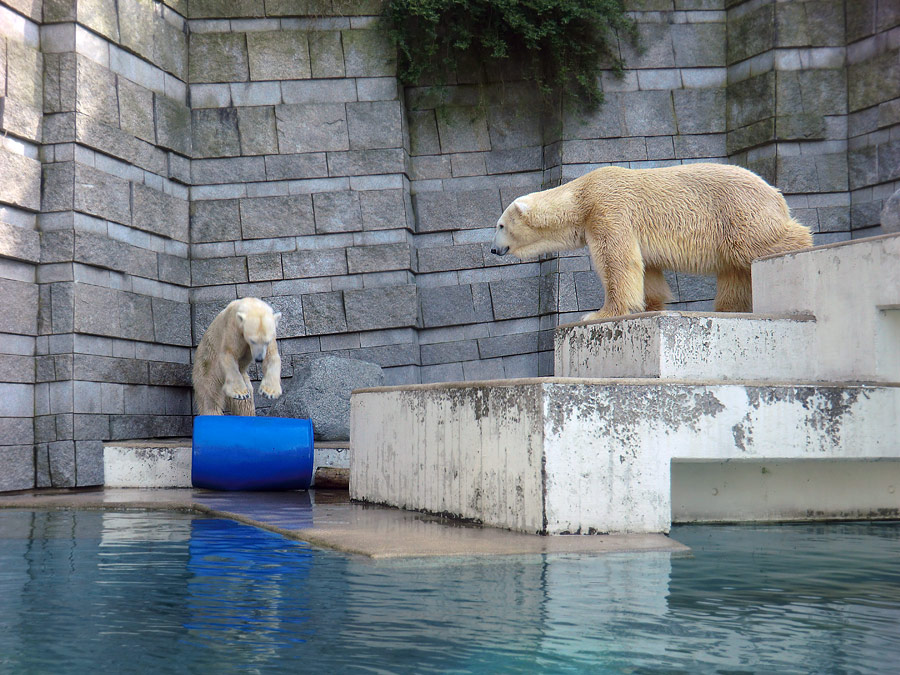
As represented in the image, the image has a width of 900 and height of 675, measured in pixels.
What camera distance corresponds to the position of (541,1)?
9.17m

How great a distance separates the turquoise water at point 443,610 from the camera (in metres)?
2.27

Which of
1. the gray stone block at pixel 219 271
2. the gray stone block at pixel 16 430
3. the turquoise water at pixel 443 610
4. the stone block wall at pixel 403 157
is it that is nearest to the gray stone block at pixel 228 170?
the stone block wall at pixel 403 157

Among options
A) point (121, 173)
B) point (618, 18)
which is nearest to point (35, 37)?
point (121, 173)

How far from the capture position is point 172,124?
902 cm

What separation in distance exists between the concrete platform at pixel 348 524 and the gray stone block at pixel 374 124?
3.97 m

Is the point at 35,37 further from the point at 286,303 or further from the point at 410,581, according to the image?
the point at 410,581

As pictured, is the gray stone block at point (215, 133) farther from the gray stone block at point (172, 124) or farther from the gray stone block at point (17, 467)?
the gray stone block at point (17, 467)

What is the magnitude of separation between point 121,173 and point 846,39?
7.02 m

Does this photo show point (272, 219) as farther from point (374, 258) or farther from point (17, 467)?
point (17, 467)

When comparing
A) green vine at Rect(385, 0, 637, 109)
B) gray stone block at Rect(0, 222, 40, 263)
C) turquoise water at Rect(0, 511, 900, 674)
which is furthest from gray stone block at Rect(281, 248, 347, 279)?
turquoise water at Rect(0, 511, 900, 674)

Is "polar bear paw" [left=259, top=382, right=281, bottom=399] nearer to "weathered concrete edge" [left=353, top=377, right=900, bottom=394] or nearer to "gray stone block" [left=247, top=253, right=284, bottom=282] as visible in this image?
"gray stone block" [left=247, top=253, right=284, bottom=282]

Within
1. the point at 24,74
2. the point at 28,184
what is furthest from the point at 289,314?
the point at 24,74

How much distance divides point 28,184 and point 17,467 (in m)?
2.23

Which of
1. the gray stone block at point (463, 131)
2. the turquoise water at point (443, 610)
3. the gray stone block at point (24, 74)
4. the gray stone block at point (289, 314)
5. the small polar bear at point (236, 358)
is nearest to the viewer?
the turquoise water at point (443, 610)
